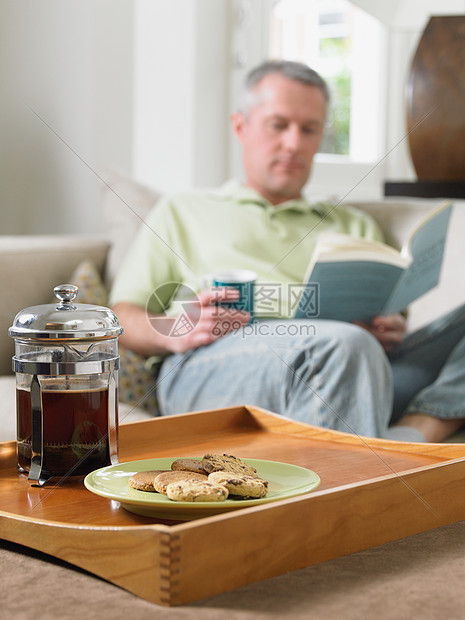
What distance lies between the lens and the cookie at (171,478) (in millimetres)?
771

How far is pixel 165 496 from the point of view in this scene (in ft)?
2.51

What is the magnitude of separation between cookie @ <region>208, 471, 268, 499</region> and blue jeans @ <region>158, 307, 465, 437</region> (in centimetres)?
65

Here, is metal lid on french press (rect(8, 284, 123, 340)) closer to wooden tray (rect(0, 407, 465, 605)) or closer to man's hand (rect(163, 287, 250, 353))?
wooden tray (rect(0, 407, 465, 605))

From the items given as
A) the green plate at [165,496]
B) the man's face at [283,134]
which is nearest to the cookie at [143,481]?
the green plate at [165,496]

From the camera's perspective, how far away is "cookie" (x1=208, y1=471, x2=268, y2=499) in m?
0.76

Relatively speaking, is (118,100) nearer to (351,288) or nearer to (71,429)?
(351,288)

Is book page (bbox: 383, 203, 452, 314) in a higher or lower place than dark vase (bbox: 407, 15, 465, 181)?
lower

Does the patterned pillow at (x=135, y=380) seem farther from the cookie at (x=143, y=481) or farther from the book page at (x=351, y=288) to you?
the cookie at (x=143, y=481)

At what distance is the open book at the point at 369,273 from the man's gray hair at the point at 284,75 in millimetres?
578

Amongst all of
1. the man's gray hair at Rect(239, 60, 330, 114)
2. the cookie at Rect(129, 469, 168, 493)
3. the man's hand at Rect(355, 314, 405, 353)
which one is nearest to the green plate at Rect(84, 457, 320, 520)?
the cookie at Rect(129, 469, 168, 493)

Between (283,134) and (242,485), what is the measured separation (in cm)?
136

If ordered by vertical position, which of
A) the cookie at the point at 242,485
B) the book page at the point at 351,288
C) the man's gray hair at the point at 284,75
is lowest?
the cookie at the point at 242,485

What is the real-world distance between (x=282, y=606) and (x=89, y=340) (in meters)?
0.38

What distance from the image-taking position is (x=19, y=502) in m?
0.83
